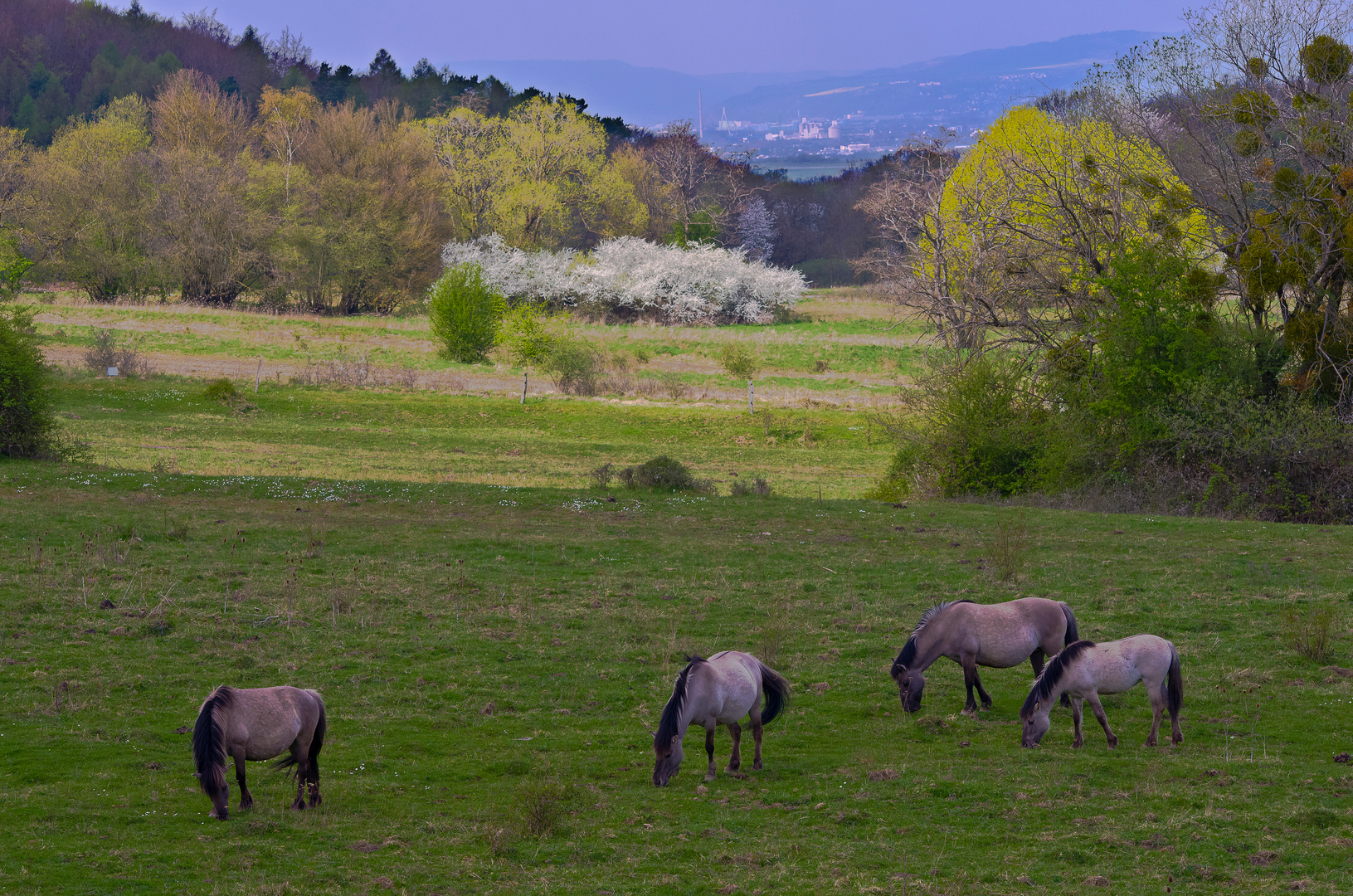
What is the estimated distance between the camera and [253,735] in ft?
24.7

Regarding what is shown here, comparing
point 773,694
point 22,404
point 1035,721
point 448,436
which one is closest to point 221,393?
point 448,436

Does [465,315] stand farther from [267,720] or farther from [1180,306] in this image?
[267,720]

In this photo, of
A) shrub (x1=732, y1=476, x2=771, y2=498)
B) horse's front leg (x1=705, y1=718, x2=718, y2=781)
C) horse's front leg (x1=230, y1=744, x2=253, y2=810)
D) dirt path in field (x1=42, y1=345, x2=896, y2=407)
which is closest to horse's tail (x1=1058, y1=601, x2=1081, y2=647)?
horse's front leg (x1=705, y1=718, x2=718, y2=781)

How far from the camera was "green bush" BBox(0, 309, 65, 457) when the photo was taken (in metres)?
26.9

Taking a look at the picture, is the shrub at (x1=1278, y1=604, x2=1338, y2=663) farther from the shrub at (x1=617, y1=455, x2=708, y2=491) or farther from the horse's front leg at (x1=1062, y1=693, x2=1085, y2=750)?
the shrub at (x1=617, y1=455, x2=708, y2=491)

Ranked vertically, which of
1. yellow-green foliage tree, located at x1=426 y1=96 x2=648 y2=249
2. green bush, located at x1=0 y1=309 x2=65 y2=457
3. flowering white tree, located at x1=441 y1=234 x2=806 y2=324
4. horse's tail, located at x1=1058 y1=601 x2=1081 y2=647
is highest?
yellow-green foliage tree, located at x1=426 y1=96 x2=648 y2=249

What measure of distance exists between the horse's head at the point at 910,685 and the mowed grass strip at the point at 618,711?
0.25 m

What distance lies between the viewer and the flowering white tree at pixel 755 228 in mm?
122125

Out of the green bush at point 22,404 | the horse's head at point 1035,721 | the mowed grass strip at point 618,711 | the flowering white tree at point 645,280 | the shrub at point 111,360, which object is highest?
the flowering white tree at point 645,280

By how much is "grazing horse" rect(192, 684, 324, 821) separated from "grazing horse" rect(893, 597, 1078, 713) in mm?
5529

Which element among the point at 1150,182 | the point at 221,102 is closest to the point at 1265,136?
the point at 1150,182

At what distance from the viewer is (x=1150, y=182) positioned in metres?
27.5

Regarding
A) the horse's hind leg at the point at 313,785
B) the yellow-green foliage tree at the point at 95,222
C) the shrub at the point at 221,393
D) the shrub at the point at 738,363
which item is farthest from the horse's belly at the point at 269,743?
the yellow-green foliage tree at the point at 95,222

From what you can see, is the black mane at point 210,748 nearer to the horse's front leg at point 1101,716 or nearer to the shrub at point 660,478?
the horse's front leg at point 1101,716
